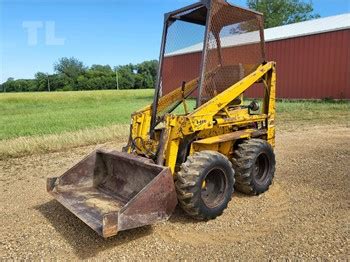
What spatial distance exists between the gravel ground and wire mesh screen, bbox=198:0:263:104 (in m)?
1.57

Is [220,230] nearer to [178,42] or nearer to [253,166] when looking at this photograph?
[253,166]

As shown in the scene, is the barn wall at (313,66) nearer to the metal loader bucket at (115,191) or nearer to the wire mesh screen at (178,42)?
the wire mesh screen at (178,42)

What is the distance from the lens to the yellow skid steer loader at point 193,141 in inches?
158

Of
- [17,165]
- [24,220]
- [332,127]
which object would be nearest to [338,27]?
[332,127]

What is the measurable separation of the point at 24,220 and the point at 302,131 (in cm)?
792

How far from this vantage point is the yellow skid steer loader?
13.2 ft

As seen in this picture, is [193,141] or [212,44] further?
[212,44]

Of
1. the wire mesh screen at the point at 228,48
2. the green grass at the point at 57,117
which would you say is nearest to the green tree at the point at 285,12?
the green grass at the point at 57,117

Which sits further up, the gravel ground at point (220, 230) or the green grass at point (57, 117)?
the green grass at point (57, 117)

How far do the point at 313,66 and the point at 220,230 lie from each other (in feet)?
55.7

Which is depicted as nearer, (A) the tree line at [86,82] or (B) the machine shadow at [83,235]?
(B) the machine shadow at [83,235]

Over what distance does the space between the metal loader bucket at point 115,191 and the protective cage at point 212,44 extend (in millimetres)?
991

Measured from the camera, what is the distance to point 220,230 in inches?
161

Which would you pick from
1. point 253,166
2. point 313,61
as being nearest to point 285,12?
point 313,61
